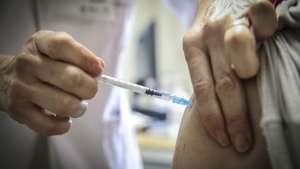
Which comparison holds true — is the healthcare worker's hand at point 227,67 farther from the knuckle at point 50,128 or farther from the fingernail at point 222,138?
the knuckle at point 50,128

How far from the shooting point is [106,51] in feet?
3.08

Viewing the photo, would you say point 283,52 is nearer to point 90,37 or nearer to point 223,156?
point 223,156

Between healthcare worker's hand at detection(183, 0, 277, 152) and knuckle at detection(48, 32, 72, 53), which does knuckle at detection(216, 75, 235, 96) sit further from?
knuckle at detection(48, 32, 72, 53)

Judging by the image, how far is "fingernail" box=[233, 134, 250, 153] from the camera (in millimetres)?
495

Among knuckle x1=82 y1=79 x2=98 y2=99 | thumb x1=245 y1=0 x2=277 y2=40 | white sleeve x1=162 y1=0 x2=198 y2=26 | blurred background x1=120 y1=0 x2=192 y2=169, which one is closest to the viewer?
thumb x1=245 y1=0 x2=277 y2=40

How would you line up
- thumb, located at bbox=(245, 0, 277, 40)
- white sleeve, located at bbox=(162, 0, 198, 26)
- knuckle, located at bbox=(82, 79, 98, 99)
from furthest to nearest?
white sleeve, located at bbox=(162, 0, 198, 26), knuckle, located at bbox=(82, 79, 98, 99), thumb, located at bbox=(245, 0, 277, 40)

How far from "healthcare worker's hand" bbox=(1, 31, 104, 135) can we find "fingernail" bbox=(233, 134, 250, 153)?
0.24 m

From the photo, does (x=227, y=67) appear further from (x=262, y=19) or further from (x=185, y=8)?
(x=185, y=8)

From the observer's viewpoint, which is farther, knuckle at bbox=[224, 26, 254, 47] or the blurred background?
the blurred background

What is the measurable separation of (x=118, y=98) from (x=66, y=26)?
26 centimetres

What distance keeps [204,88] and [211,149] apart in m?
0.10

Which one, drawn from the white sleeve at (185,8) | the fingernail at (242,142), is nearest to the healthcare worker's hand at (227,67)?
the fingernail at (242,142)

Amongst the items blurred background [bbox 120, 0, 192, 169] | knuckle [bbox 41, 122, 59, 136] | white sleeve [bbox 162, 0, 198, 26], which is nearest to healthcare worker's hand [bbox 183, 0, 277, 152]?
knuckle [bbox 41, 122, 59, 136]

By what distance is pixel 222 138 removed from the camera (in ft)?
1.71
